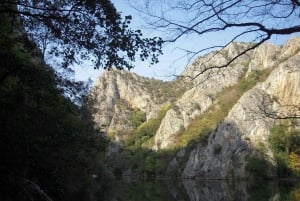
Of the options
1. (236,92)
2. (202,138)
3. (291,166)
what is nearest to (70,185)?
(291,166)

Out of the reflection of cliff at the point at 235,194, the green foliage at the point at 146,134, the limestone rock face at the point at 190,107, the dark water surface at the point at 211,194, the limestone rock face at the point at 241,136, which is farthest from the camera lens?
the green foliage at the point at 146,134

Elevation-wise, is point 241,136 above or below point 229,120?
below

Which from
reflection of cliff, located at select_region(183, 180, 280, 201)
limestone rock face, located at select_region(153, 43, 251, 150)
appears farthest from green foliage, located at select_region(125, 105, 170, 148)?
reflection of cliff, located at select_region(183, 180, 280, 201)

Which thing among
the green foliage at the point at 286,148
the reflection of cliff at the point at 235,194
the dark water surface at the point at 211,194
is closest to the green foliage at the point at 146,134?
the green foliage at the point at 286,148

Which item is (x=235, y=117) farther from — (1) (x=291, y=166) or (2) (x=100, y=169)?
(2) (x=100, y=169)

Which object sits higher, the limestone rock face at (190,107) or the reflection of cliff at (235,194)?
the limestone rock face at (190,107)

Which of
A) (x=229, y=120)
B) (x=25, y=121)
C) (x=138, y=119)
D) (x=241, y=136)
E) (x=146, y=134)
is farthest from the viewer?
(x=138, y=119)

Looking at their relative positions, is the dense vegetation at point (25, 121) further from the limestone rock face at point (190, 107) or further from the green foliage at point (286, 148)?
the limestone rock face at point (190, 107)

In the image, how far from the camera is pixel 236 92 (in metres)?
122

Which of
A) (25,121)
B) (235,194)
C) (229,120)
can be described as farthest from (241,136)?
(25,121)

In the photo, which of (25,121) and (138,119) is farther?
(138,119)

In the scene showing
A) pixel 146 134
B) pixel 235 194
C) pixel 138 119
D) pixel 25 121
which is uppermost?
pixel 138 119

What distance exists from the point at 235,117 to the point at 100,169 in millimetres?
50862

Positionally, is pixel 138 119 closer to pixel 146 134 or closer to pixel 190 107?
pixel 146 134
